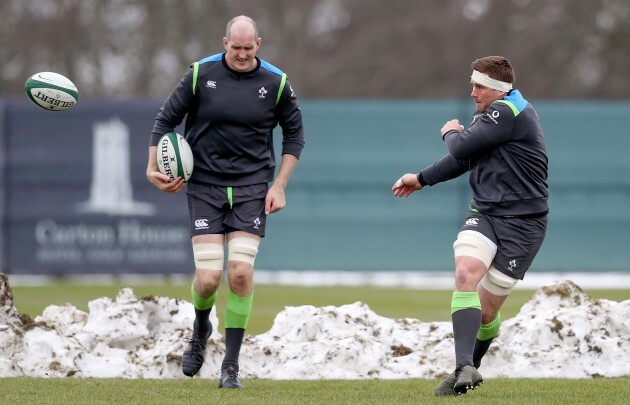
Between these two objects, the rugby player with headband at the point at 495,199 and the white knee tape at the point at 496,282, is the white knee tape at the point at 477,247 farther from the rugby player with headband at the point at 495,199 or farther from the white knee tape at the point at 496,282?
the white knee tape at the point at 496,282

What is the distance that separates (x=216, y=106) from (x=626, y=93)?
24.8 meters

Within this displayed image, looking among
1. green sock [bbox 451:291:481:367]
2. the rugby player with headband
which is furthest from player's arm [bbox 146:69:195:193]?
green sock [bbox 451:291:481:367]

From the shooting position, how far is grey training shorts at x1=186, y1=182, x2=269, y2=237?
31.1ft

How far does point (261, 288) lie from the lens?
18828mm

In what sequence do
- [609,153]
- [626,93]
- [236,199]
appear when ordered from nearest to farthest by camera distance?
[236,199], [609,153], [626,93]

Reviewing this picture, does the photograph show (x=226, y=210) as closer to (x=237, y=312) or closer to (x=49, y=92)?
(x=237, y=312)

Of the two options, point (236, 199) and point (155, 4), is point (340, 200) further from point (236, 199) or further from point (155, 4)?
point (155, 4)

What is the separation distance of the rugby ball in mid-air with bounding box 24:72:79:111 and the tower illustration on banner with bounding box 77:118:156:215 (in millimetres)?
9599

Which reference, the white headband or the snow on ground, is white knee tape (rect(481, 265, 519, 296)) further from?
the snow on ground

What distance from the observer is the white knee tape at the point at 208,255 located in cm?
944

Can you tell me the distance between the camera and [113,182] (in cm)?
1950

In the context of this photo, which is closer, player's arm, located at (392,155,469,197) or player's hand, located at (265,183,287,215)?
player's arm, located at (392,155,469,197)

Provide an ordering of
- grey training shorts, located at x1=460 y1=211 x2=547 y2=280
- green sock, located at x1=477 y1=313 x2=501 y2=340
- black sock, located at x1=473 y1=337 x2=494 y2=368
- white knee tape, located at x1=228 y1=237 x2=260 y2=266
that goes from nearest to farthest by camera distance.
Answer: grey training shorts, located at x1=460 y1=211 x2=547 y2=280
green sock, located at x1=477 y1=313 x2=501 y2=340
black sock, located at x1=473 y1=337 x2=494 y2=368
white knee tape, located at x1=228 y1=237 x2=260 y2=266

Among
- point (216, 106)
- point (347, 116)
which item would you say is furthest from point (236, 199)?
point (347, 116)
